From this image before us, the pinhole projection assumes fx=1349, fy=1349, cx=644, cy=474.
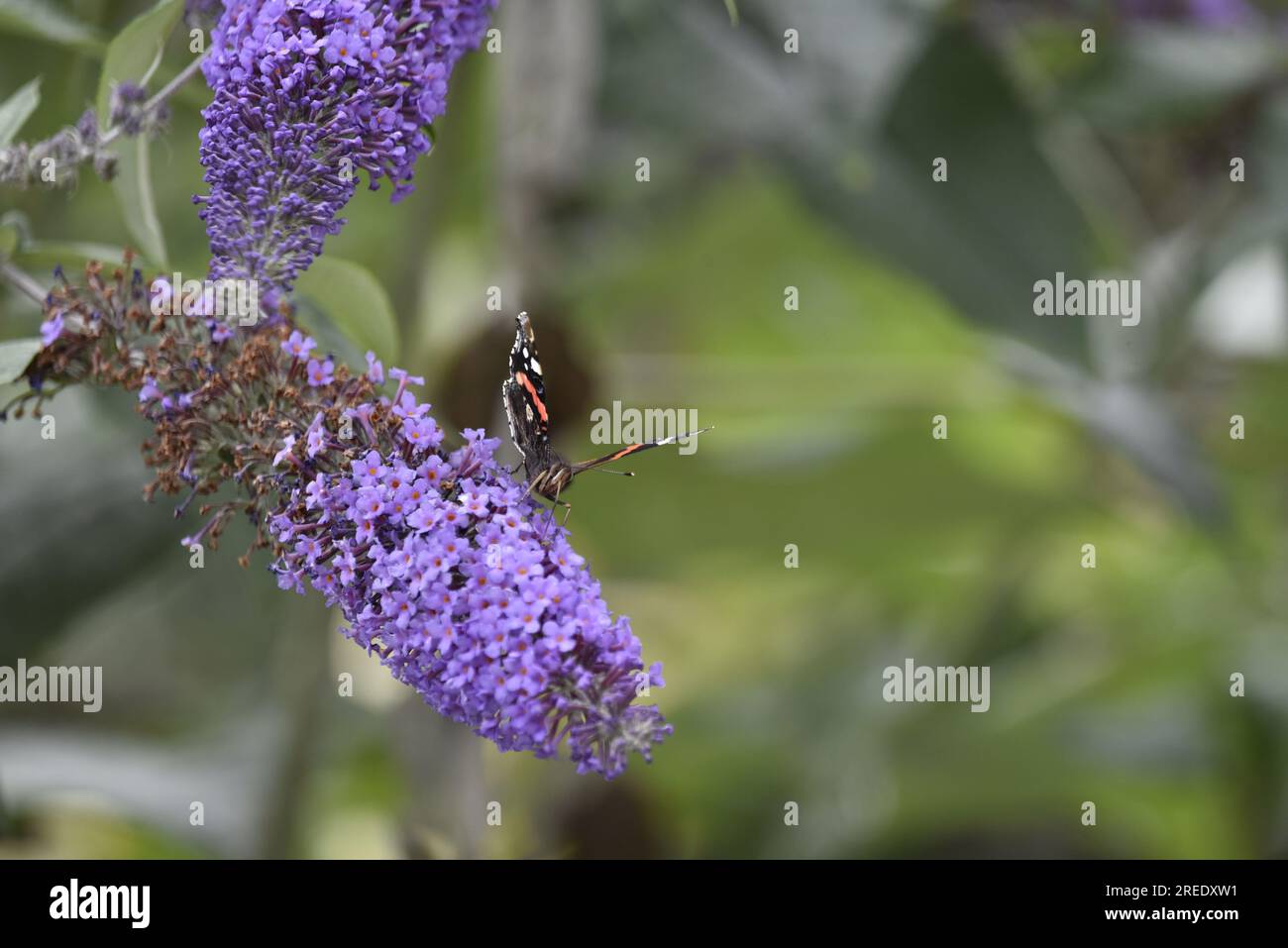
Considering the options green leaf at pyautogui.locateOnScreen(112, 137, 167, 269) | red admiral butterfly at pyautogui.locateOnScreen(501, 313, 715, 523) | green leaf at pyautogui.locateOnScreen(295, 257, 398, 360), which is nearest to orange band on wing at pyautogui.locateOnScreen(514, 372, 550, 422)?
red admiral butterfly at pyautogui.locateOnScreen(501, 313, 715, 523)

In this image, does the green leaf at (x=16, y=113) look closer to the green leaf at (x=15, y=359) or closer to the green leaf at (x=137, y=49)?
the green leaf at (x=137, y=49)


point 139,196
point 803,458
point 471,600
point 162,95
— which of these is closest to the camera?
point 471,600

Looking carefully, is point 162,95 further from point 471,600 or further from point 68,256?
point 471,600

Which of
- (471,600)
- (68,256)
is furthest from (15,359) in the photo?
(471,600)

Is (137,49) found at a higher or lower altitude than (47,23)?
lower

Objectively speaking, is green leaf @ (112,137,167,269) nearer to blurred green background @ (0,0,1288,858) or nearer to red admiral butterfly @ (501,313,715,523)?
blurred green background @ (0,0,1288,858)

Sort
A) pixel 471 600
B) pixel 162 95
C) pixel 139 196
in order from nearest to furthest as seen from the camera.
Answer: pixel 471 600, pixel 162 95, pixel 139 196
